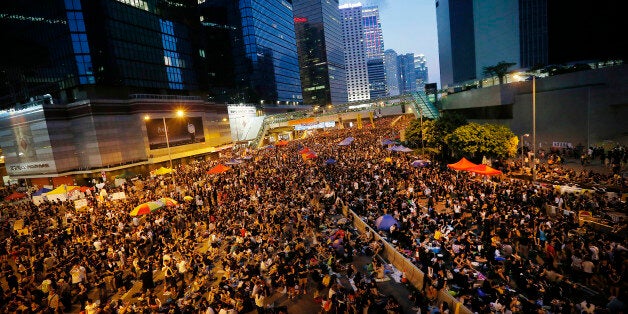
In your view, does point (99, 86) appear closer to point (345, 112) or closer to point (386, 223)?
point (345, 112)

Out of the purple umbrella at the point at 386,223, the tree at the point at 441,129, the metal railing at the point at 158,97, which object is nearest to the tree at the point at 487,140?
the tree at the point at 441,129

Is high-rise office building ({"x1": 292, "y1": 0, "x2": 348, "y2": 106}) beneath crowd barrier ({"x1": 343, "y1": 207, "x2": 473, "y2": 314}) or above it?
above

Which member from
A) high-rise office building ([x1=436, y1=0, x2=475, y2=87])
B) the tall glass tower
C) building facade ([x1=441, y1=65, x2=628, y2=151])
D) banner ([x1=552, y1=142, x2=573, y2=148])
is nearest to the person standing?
banner ([x1=552, y1=142, x2=573, y2=148])

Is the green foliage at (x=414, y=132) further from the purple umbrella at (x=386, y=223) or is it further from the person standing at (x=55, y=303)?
the person standing at (x=55, y=303)

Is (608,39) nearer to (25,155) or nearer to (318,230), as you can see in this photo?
(318,230)

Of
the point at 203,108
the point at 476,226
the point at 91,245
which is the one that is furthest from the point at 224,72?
the point at 476,226

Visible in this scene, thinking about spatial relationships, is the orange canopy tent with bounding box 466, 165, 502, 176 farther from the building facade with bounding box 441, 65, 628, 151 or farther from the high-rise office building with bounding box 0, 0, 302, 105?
the high-rise office building with bounding box 0, 0, 302, 105
